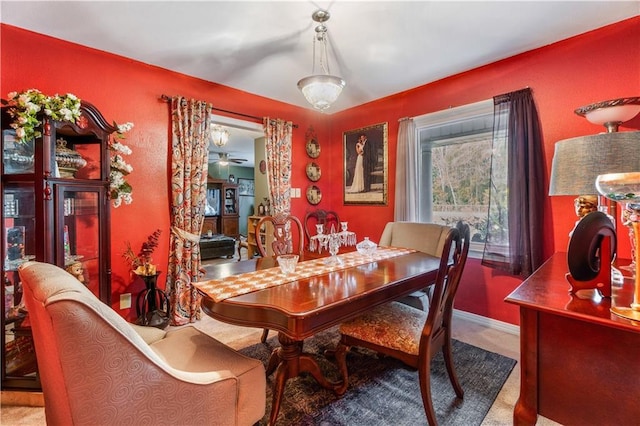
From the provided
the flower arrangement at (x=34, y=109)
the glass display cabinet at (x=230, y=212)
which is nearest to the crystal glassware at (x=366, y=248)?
the flower arrangement at (x=34, y=109)

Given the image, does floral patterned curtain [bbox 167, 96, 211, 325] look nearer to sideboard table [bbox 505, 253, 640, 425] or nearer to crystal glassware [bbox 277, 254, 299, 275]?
crystal glassware [bbox 277, 254, 299, 275]

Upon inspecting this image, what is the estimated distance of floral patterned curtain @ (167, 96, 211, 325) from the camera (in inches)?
111

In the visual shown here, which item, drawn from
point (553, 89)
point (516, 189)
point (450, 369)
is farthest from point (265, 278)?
point (553, 89)

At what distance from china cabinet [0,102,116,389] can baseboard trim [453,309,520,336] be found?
10.5 feet

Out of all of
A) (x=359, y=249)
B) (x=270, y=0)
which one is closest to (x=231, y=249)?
(x=359, y=249)

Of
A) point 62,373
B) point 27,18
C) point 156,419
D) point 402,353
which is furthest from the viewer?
point 27,18

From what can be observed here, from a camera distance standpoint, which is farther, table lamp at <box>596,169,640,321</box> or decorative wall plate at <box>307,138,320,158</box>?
decorative wall plate at <box>307,138,320,158</box>

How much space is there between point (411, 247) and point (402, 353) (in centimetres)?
134

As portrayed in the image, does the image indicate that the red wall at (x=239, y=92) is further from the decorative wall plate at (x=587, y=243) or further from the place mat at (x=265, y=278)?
the decorative wall plate at (x=587, y=243)

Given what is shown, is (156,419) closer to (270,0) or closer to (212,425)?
(212,425)

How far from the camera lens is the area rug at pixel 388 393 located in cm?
159

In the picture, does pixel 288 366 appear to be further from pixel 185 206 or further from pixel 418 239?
pixel 185 206

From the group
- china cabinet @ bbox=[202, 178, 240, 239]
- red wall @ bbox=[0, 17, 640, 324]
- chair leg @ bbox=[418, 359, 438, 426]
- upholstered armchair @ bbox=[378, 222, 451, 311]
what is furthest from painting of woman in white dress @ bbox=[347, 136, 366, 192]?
china cabinet @ bbox=[202, 178, 240, 239]

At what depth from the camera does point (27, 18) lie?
80.6 inches
